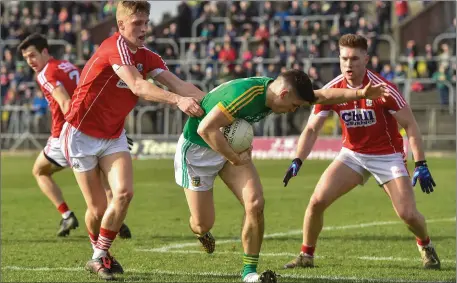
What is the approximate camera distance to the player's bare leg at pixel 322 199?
10.3m

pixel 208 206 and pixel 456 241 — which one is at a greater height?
pixel 208 206

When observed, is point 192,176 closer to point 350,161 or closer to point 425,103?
point 350,161

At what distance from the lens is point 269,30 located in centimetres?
3594

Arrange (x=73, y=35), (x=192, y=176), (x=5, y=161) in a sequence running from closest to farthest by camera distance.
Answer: (x=192, y=176) < (x=5, y=161) < (x=73, y=35)

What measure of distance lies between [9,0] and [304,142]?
34.5 meters

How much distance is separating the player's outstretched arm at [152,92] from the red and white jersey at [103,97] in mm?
403

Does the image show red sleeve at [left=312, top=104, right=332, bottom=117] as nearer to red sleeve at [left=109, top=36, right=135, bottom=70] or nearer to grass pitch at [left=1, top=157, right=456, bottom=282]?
grass pitch at [left=1, top=157, right=456, bottom=282]

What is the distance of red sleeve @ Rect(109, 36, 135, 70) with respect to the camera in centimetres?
956

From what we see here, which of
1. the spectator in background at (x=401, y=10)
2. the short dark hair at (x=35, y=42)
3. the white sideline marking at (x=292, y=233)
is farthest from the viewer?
the spectator in background at (x=401, y=10)

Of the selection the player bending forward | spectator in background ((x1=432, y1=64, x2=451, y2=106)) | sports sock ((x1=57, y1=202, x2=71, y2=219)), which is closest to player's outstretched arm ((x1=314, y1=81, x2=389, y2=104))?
the player bending forward

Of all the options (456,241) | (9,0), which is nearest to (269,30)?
(9,0)

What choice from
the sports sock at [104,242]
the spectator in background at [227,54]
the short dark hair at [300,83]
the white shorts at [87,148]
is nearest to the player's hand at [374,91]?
the short dark hair at [300,83]

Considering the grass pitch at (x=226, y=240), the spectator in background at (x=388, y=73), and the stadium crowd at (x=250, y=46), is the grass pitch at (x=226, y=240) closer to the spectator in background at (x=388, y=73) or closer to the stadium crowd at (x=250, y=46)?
the spectator in background at (x=388, y=73)

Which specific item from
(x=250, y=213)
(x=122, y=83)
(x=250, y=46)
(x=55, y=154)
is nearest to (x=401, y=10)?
(x=250, y=46)
